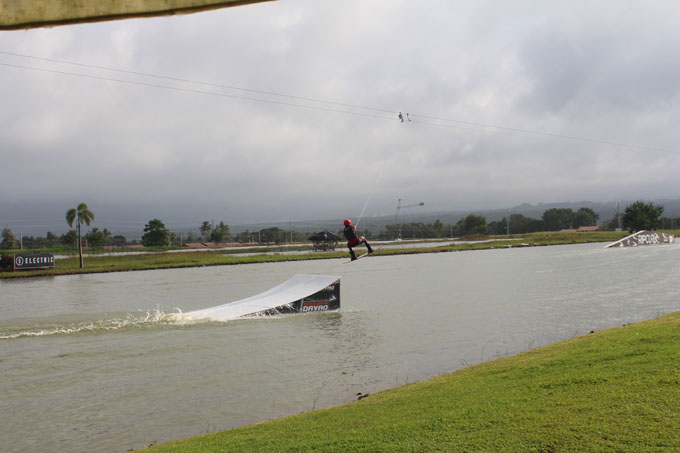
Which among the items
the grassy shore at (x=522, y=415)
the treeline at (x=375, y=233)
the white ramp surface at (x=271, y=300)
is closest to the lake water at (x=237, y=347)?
the white ramp surface at (x=271, y=300)

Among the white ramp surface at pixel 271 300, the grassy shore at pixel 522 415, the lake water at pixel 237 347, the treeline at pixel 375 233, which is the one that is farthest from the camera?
the treeline at pixel 375 233

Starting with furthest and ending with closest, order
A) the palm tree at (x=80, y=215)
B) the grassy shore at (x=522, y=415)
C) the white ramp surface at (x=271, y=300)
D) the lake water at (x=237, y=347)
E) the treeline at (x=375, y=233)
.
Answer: the treeline at (x=375, y=233) < the palm tree at (x=80, y=215) < the white ramp surface at (x=271, y=300) < the lake water at (x=237, y=347) < the grassy shore at (x=522, y=415)

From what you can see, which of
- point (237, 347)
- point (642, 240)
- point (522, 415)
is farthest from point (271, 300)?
point (642, 240)

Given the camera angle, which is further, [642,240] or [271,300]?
[642,240]

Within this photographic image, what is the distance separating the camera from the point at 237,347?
17562 mm

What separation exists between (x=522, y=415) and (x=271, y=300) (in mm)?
19721

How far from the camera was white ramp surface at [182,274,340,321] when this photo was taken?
2325 centimetres

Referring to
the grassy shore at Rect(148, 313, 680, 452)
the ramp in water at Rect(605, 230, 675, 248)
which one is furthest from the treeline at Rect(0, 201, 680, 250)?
the grassy shore at Rect(148, 313, 680, 452)

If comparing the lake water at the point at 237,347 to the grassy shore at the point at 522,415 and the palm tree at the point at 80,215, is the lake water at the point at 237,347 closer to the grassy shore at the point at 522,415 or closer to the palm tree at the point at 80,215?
the grassy shore at the point at 522,415

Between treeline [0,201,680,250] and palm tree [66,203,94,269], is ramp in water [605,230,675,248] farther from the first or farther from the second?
palm tree [66,203,94,269]

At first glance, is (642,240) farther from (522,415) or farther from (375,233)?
(522,415)

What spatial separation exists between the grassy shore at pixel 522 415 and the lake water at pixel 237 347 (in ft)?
8.50

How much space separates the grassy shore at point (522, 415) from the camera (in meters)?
5.50

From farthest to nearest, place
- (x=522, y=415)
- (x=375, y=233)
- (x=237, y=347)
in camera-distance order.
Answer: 1. (x=375, y=233)
2. (x=237, y=347)
3. (x=522, y=415)
